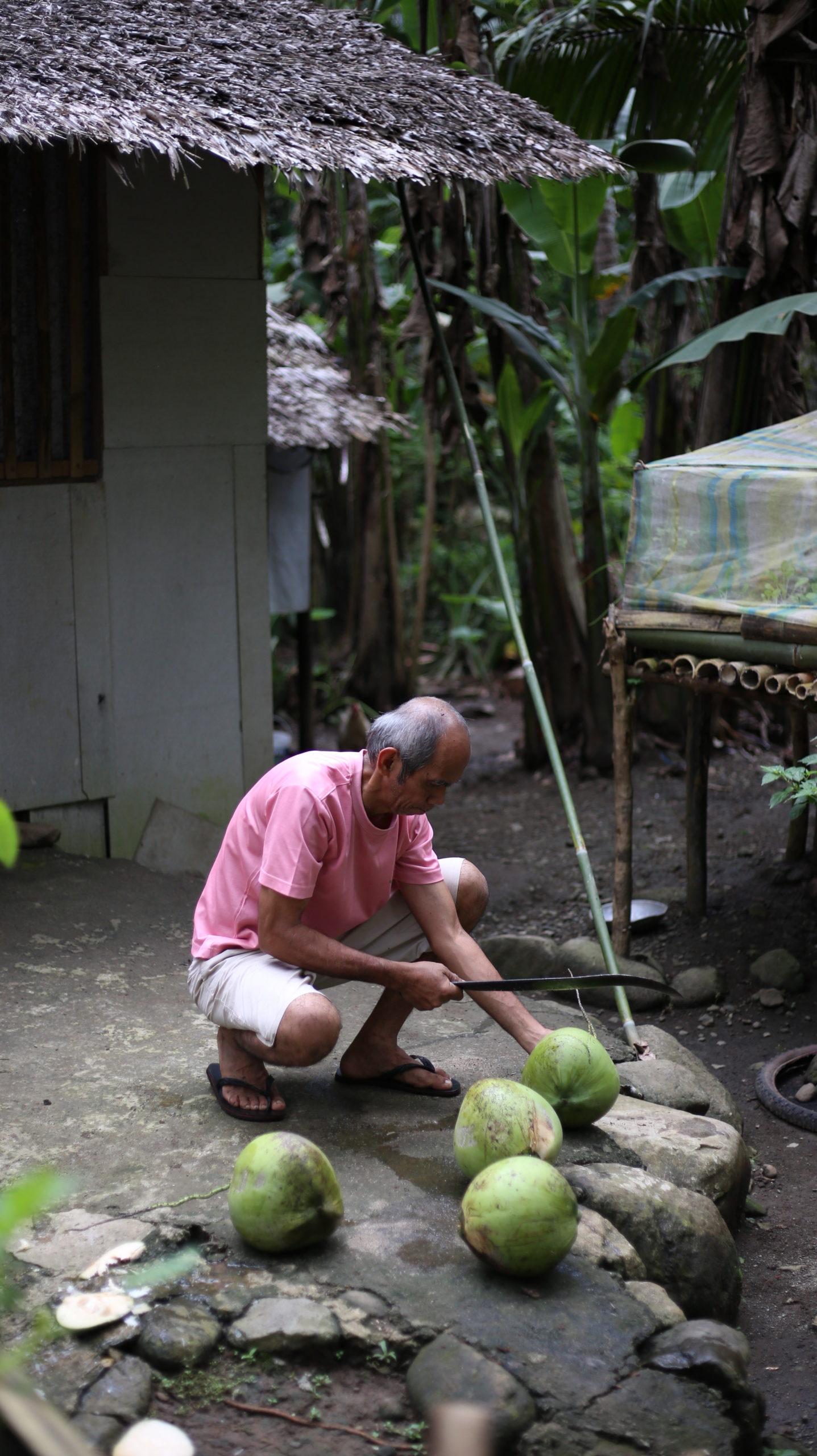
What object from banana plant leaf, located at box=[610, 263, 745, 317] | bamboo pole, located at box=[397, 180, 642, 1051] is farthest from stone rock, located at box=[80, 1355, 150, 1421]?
banana plant leaf, located at box=[610, 263, 745, 317]

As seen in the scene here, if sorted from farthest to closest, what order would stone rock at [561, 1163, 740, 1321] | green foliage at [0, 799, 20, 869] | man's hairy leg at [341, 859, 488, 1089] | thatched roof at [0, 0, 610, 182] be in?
thatched roof at [0, 0, 610, 182] → man's hairy leg at [341, 859, 488, 1089] → stone rock at [561, 1163, 740, 1321] → green foliage at [0, 799, 20, 869]

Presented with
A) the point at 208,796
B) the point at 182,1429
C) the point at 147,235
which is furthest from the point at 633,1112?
the point at 147,235

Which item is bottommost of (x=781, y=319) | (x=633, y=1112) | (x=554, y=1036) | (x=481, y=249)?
(x=633, y=1112)

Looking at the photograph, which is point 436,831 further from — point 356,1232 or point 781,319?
point 356,1232

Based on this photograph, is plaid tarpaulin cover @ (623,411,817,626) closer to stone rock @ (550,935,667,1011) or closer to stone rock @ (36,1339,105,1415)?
stone rock @ (550,935,667,1011)

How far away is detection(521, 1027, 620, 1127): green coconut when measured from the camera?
3.00 meters

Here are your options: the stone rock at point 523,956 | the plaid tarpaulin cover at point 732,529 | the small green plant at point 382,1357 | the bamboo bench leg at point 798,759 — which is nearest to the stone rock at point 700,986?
the stone rock at point 523,956

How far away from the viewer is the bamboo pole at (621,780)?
4957 millimetres

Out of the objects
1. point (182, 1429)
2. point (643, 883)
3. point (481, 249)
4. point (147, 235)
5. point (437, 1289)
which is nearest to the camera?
point (182, 1429)

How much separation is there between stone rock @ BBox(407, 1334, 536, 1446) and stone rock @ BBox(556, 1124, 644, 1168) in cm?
74

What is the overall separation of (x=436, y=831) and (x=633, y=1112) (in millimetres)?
4481

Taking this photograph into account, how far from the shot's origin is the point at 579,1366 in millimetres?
2371

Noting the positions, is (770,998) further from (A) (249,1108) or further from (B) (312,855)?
(B) (312,855)

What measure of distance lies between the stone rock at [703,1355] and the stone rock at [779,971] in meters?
2.60
